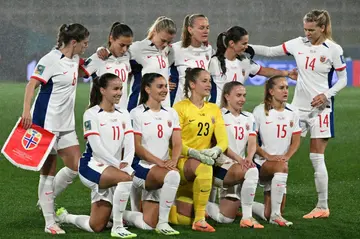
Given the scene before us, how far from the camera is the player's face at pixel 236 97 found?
22.6 ft

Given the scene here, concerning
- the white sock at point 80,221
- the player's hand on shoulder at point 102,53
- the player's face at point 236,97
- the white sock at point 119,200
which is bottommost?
the white sock at point 80,221

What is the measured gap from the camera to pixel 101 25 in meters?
22.2

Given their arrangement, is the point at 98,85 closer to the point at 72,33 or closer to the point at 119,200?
the point at 72,33

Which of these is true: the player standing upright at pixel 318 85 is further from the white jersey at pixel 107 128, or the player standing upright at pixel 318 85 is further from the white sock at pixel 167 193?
the white jersey at pixel 107 128

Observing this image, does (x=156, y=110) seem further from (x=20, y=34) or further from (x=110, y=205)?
(x=20, y=34)

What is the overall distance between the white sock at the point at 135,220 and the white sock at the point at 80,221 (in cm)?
32

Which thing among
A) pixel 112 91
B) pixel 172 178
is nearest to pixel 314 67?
pixel 172 178

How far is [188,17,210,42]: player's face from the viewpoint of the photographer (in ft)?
24.4

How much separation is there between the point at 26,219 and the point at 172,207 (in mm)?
1085

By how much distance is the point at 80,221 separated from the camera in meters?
6.57

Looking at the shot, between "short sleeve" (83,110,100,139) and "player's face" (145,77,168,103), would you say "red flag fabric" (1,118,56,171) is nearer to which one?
"short sleeve" (83,110,100,139)

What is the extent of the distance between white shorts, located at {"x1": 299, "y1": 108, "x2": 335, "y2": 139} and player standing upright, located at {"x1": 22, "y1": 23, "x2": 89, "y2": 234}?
188 cm

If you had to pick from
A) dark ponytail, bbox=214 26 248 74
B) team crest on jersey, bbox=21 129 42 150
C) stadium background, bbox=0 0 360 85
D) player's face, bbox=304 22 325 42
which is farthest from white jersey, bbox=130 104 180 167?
stadium background, bbox=0 0 360 85

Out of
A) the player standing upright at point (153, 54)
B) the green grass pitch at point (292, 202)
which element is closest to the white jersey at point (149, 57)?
the player standing upright at point (153, 54)
